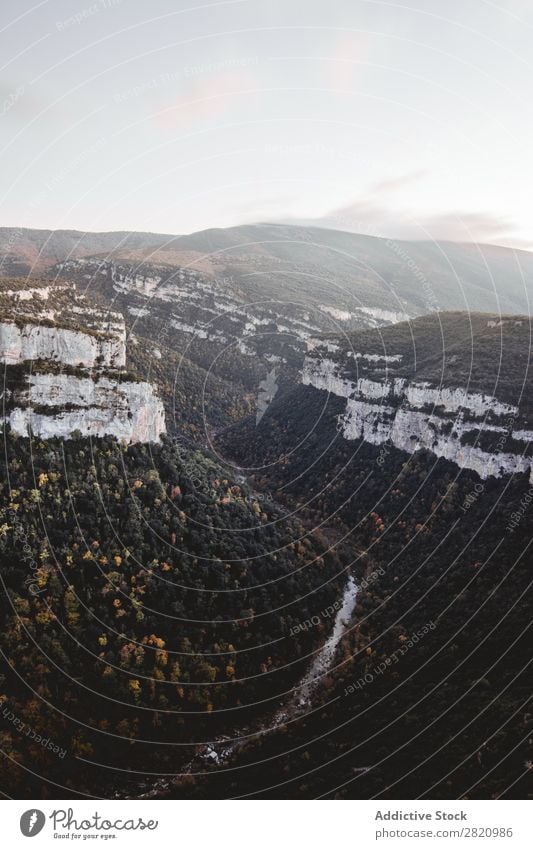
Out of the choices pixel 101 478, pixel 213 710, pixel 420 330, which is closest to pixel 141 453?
pixel 101 478

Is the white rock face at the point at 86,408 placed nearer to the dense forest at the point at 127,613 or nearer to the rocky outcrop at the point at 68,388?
the rocky outcrop at the point at 68,388

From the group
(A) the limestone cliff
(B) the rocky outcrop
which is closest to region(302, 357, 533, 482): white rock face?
(A) the limestone cliff

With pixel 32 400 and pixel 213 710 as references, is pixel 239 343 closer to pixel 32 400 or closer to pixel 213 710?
pixel 32 400

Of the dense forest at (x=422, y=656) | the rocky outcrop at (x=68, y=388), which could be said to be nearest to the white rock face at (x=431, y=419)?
the dense forest at (x=422, y=656)

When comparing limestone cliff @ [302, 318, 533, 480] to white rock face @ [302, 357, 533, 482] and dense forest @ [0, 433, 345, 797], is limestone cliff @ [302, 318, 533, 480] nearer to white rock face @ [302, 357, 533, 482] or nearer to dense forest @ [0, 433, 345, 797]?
white rock face @ [302, 357, 533, 482]

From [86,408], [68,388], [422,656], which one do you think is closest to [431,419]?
[422,656]
